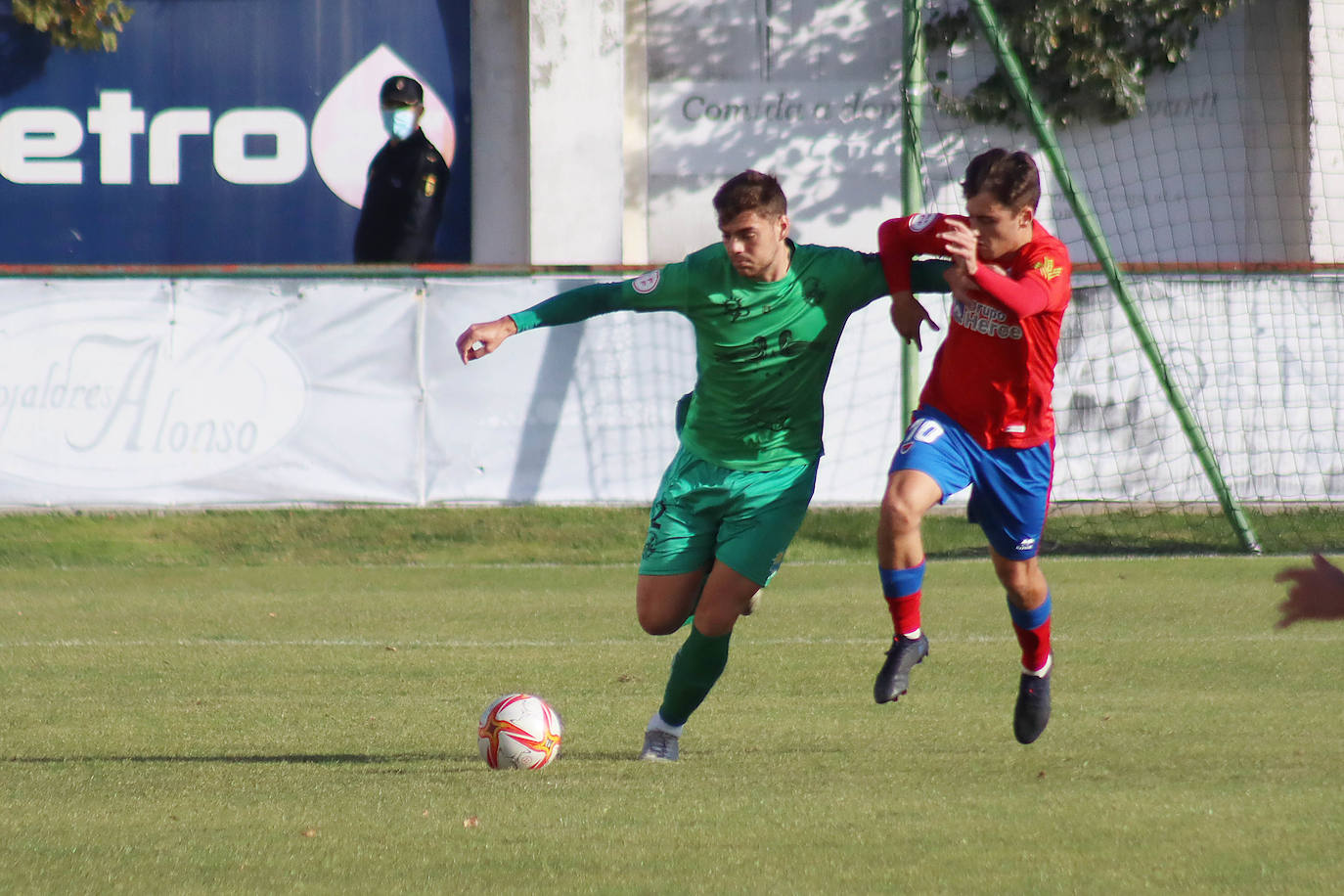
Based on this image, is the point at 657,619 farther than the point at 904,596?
Yes

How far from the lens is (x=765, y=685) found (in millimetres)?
7793

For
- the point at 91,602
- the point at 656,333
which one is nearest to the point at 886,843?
the point at 91,602

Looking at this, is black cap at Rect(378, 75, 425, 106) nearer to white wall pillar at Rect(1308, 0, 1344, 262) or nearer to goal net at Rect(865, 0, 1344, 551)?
goal net at Rect(865, 0, 1344, 551)

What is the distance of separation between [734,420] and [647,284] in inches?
22.5

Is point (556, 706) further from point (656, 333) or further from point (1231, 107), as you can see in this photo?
point (1231, 107)

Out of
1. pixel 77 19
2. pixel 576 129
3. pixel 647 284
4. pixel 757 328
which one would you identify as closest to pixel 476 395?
pixel 576 129

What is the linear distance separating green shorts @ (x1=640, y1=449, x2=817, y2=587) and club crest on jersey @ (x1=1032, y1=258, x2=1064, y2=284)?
101 centimetres

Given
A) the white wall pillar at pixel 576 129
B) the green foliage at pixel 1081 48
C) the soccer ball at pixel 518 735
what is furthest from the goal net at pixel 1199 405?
the soccer ball at pixel 518 735

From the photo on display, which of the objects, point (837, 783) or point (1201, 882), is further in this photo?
point (837, 783)

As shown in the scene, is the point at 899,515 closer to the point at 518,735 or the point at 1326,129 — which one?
the point at 518,735

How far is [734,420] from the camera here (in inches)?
235

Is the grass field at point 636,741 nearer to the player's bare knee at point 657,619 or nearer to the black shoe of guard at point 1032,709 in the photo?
the black shoe of guard at point 1032,709

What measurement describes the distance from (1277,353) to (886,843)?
1040cm

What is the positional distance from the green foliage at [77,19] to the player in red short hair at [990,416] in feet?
49.9
